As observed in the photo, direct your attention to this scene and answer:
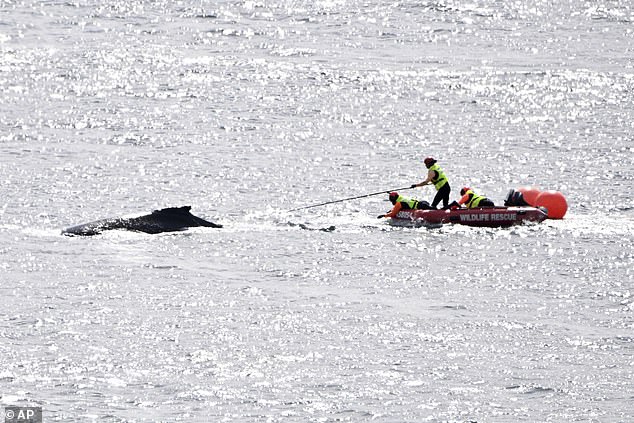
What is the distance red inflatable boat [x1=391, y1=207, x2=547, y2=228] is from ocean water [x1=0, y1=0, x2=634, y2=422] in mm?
443

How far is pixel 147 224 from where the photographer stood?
30.6m

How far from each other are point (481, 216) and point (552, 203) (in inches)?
87.6

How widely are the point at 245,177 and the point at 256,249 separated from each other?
1374 centimetres

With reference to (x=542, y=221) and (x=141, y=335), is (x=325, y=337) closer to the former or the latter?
(x=141, y=335)

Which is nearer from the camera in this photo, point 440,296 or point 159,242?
point 440,296

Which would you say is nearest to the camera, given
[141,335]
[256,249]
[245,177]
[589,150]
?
[141,335]

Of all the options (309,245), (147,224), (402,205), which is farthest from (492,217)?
(147,224)

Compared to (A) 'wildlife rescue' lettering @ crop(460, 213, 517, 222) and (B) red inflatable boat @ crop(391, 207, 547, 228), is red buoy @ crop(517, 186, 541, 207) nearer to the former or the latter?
(B) red inflatable boat @ crop(391, 207, 547, 228)

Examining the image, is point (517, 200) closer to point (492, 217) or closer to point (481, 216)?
point (492, 217)

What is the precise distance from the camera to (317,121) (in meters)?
58.2

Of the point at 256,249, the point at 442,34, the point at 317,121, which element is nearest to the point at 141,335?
the point at 256,249

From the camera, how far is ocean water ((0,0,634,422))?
1889 centimetres

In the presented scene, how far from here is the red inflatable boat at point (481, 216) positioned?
32031 mm

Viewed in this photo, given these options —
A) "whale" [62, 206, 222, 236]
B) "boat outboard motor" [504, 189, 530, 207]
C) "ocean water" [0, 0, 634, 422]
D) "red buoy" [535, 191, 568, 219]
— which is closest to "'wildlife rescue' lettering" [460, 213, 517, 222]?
"ocean water" [0, 0, 634, 422]
